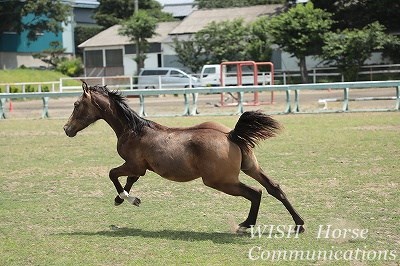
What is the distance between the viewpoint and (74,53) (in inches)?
2867

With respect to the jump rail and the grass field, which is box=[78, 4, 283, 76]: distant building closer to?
the jump rail

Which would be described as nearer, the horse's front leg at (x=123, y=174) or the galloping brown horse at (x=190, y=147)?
the galloping brown horse at (x=190, y=147)

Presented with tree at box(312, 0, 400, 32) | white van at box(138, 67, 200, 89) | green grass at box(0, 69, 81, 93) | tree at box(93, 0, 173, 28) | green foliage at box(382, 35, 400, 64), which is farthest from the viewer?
tree at box(93, 0, 173, 28)

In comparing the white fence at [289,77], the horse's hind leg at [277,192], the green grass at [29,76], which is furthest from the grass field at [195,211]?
the green grass at [29,76]

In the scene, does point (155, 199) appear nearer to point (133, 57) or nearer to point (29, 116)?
point (29, 116)

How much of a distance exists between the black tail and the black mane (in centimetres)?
127

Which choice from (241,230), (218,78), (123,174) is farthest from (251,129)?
(218,78)

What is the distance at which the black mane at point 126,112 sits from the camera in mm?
8352

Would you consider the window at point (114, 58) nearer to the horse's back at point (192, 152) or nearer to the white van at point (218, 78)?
the white van at point (218, 78)

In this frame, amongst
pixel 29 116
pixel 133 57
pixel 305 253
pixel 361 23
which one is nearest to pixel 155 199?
pixel 305 253

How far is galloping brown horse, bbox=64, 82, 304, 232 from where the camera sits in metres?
7.57

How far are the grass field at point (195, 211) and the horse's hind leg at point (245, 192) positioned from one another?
21cm

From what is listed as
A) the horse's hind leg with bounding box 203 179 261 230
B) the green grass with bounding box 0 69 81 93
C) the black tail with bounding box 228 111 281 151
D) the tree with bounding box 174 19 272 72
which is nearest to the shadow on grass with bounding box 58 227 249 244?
the horse's hind leg with bounding box 203 179 261 230

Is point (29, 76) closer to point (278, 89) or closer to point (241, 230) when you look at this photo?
point (278, 89)
